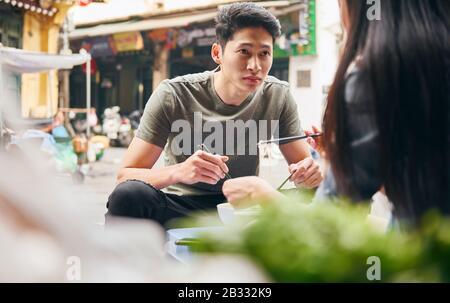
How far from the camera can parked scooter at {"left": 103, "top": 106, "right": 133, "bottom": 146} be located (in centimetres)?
146

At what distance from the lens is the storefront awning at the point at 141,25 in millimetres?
1393

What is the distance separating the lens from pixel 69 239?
560 millimetres

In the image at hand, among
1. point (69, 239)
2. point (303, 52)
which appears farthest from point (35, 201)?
point (303, 52)

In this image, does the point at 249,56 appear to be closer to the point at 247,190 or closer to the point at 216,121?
the point at 216,121

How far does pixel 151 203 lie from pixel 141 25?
0.54 meters

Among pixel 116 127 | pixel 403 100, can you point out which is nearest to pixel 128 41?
pixel 116 127

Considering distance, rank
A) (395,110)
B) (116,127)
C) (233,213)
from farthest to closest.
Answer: (116,127)
(233,213)
(395,110)

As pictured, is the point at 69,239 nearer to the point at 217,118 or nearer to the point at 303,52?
the point at 217,118

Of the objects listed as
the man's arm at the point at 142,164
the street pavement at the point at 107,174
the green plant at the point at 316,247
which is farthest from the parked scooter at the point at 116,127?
the green plant at the point at 316,247

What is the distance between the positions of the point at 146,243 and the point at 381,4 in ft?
1.65

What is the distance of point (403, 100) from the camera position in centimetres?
83

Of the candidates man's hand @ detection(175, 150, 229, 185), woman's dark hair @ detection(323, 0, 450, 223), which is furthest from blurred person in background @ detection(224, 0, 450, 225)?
man's hand @ detection(175, 150, 229, 185)

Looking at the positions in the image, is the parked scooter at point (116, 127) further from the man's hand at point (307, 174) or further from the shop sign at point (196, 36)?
the man's hand at point (307, 174)

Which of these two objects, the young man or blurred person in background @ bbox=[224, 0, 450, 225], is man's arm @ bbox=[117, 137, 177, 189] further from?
blurred person in background @ bbox=[224, 0, 450, 225]
